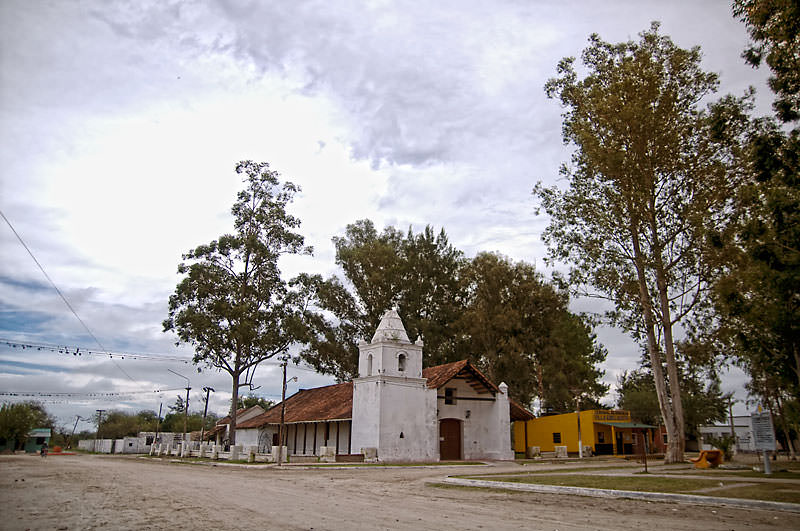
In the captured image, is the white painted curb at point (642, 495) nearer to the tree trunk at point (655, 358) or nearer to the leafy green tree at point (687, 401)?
the tree trunk at point (655, 358)

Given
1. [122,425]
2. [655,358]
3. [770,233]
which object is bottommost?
[122,425]

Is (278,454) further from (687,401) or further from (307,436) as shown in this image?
(687,401)

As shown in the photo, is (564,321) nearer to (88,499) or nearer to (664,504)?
(664,504)

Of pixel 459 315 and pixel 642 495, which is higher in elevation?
pixel 459 315

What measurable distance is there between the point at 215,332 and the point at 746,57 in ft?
107

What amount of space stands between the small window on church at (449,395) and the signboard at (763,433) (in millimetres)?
18996

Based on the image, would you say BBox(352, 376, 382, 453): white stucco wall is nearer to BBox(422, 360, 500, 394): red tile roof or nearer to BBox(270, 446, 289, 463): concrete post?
BBox(422, 360, 500, 394): red tile roof

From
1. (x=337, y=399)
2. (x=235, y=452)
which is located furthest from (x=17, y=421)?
(x=337, y=399)

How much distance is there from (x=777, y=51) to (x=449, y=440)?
89.1 feet

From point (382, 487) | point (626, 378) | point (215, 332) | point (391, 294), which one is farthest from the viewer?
point (626, 378)

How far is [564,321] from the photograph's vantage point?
4834cm

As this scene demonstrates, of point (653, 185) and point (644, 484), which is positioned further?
point (653, 185)

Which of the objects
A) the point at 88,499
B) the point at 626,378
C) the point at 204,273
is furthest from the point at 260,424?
the point at 626,378

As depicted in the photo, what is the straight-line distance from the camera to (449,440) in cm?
3462
